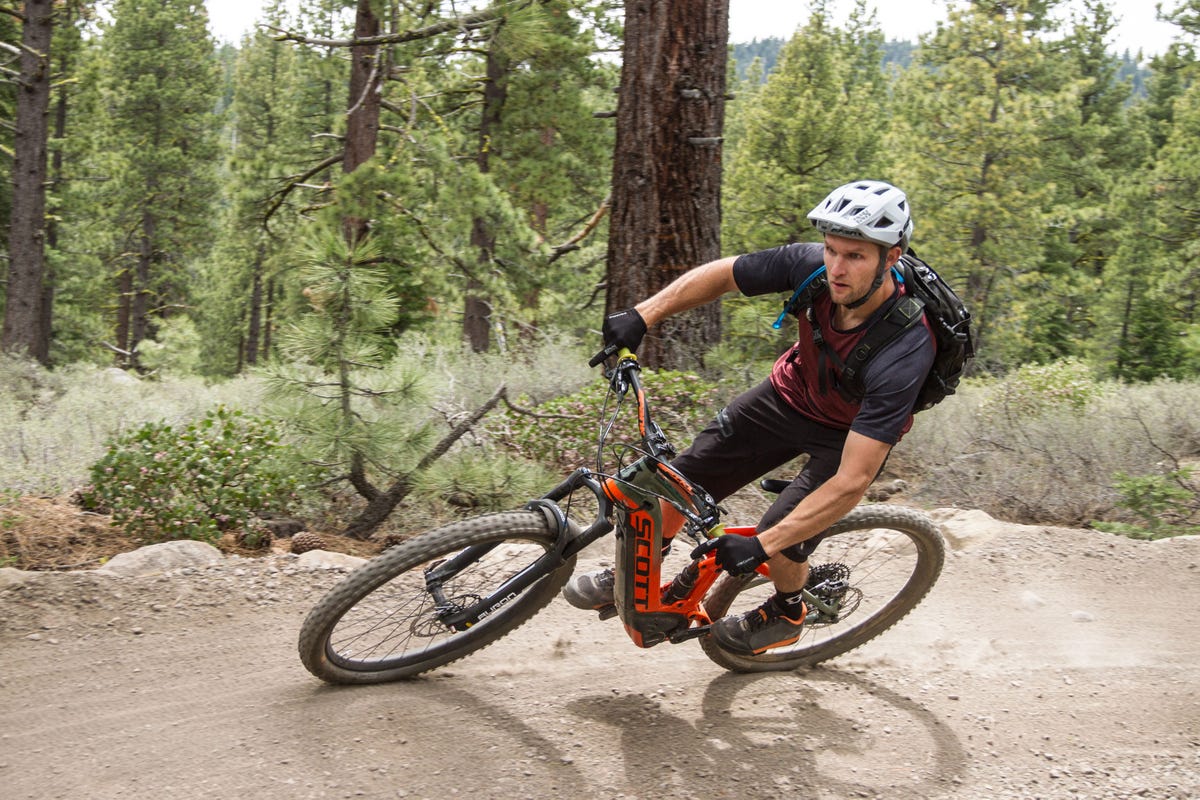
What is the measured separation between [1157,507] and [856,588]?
146 inches

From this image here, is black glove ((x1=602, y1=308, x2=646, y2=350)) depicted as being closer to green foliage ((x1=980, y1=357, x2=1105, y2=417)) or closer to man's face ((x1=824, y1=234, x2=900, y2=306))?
man's face ((x1=824, y1=234, x2=900, y2=306))

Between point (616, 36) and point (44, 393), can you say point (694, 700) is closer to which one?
point (44, 393)

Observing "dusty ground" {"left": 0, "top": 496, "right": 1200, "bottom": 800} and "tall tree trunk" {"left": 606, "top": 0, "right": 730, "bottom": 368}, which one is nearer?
"dusty ground" {"left": 0, "top": 496, "right": 1200, "bottom": 800}

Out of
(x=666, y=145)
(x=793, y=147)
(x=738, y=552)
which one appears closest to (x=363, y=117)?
(x=666, y=145)

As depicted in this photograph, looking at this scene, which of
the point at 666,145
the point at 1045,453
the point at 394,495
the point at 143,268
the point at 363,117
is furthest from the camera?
the point at 143,268

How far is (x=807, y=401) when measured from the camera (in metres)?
4.11

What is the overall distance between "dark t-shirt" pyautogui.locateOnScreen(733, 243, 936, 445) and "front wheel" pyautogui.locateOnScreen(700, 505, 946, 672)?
2.61 feet

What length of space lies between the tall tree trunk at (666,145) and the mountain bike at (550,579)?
12.1 ft

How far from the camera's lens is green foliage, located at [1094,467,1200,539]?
7.12 meters

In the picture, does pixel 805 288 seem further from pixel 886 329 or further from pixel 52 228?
pixel 52 228

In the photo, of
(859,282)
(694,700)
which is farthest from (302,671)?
(859,282)

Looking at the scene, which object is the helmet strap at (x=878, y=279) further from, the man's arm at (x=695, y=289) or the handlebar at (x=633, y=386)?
the handlebar at (x=633, y=386)

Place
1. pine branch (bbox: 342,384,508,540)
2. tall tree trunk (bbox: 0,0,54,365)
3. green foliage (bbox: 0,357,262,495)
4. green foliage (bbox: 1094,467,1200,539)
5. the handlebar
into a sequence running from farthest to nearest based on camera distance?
tall tree trunk (bbox: 0,0,54,365) < green foliage (bbox: 0,357,262,495) < green foliage (bbox: 1094,467,1200,539) < pine branch (bbox: 342,384,508,540) < the handlebar

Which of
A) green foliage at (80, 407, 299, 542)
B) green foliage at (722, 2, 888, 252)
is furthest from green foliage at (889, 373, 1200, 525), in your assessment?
green foliage at (722, 2, 888, 252)
